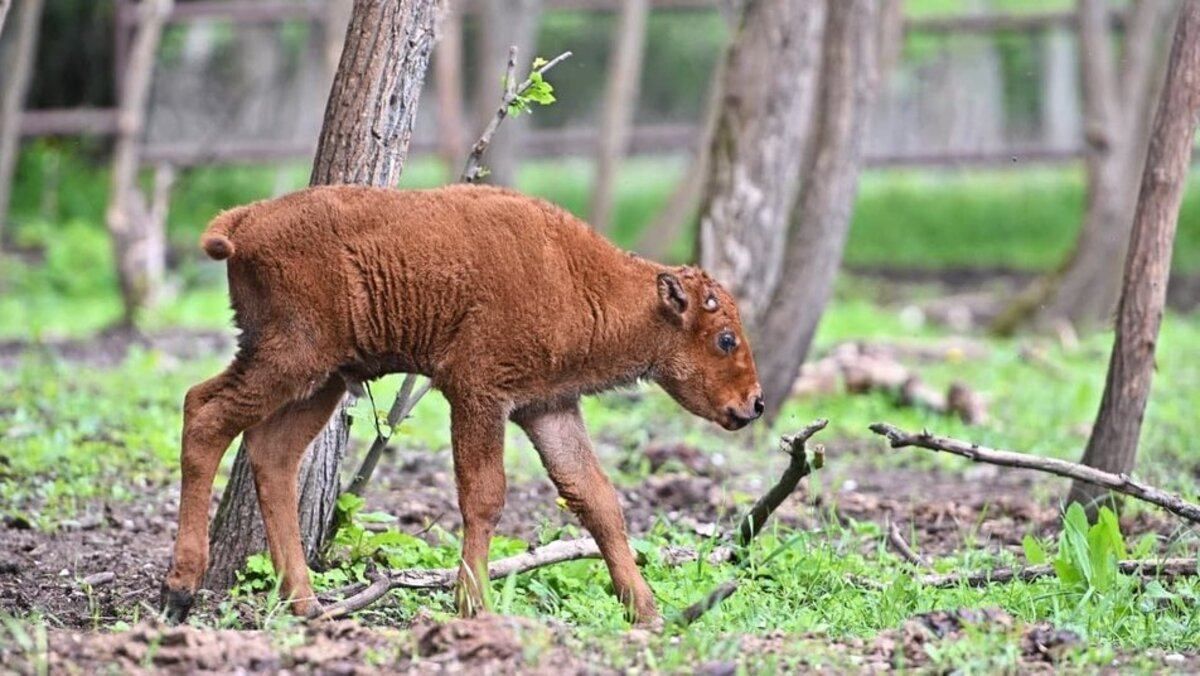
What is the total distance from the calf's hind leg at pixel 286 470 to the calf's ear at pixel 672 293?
123 centimetres

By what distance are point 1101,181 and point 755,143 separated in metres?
6.12

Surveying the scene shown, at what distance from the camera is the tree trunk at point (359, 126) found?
22.4 ft

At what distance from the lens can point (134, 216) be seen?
1662 centimetres

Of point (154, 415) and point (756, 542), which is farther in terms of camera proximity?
point (154, 415)

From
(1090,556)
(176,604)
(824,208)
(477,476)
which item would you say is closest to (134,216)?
(824,208)

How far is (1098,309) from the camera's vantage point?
1702 cm

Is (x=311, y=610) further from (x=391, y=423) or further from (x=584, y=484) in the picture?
(x=584, y=484)

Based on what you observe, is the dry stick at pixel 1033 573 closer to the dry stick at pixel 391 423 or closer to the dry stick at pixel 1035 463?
the dry stick at pixel 1035 463

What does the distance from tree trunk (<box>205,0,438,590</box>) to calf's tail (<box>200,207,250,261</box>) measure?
60 cm

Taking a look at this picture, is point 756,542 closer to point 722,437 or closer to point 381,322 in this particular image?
point 381,322

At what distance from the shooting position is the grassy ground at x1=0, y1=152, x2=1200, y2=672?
586cm

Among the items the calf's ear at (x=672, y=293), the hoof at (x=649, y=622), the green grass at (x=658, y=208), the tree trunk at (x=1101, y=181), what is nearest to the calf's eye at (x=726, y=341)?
the calf's ear at (x=672, y=293)

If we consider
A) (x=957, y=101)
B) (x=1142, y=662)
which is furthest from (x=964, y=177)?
(x=1142, y=662)

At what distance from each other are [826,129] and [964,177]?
14910mm
